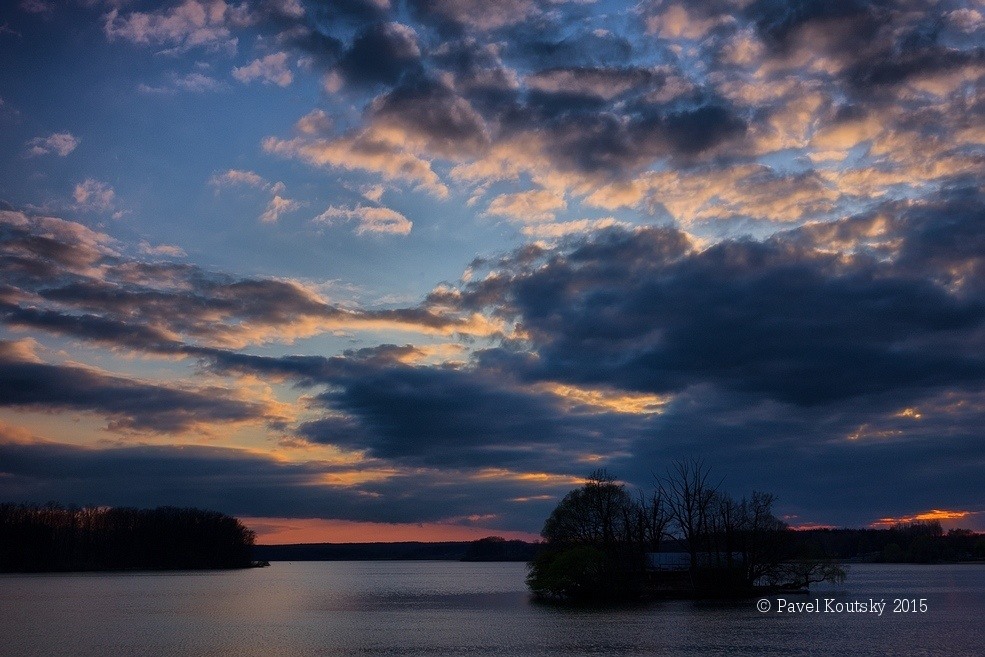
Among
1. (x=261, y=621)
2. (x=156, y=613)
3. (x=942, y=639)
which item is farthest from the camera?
(x=156, y=613)

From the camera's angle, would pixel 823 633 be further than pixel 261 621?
No

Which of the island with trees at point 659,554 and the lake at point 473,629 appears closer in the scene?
the lake at point 473,629

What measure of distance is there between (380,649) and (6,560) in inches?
7268

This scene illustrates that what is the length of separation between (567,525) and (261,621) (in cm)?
4995

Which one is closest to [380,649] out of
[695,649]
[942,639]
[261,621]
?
[695,649]

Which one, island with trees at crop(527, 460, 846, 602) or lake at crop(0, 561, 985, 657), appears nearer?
lake at crop(0, 561, 985, 657)

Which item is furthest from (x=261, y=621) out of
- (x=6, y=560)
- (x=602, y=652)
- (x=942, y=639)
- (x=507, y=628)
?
(x=6, y=560)

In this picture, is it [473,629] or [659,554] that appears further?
[659,554]

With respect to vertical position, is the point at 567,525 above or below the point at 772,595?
above

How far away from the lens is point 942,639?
53406 mm

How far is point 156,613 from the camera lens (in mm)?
77250

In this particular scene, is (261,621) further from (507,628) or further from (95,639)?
(507,628)

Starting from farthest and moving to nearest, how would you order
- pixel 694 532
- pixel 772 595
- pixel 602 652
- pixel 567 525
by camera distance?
pixel 567 525
pixel 694 532
pixel 772 595
pixel 602 652

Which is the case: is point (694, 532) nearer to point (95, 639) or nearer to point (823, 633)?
point (823, 633)
